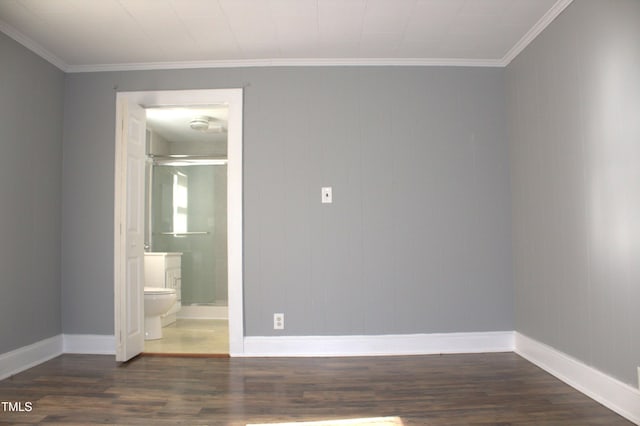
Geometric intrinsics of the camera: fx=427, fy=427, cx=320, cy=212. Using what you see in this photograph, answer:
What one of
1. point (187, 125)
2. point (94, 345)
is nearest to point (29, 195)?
point (94, 345)

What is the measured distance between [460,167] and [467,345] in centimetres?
143

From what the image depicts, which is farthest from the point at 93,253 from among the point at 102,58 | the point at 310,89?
the point at 310,89

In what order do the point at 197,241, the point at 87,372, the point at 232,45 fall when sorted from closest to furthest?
the point at 87,372
the point at 232,45
the point at 197,241

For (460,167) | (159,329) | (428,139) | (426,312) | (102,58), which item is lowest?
(159,329)

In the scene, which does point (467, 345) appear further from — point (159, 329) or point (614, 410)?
point (159, 329)

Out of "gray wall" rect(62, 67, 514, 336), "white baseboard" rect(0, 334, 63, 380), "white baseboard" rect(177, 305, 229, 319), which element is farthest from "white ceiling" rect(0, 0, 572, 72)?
"white baseboard" rect(177, 305, 229, 319)

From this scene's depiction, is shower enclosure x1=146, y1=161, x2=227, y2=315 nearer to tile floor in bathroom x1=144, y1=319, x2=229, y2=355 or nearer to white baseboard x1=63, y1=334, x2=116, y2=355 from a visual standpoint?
tile floor in bathroom x1=144, y1=319, x2=229, y2=355

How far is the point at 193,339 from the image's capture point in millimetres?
4086

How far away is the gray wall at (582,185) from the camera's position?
219cm

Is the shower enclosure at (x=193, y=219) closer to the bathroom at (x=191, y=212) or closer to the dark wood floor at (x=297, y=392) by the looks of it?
the bathroom at (x=191, y=212)

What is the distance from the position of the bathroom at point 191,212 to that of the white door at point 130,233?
162cm

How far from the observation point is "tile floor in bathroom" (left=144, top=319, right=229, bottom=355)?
3607mm

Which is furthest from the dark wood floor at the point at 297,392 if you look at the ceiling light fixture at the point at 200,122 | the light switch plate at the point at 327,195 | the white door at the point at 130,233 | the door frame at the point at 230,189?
the ceiling light fixture at the point at 200,122

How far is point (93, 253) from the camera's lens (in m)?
3.49
